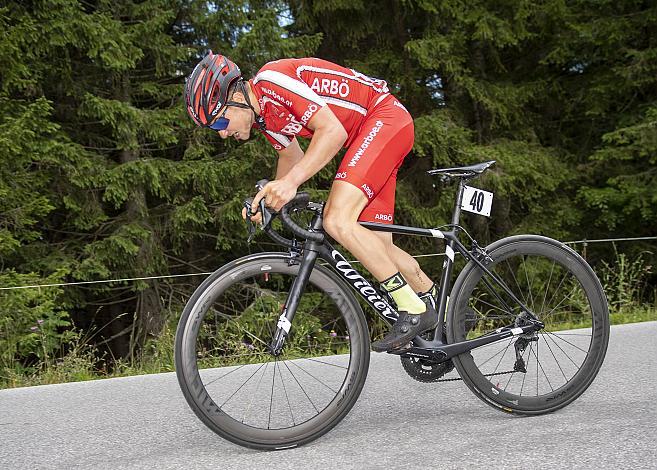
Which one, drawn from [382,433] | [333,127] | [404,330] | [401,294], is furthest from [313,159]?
[382,433]

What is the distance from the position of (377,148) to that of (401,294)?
0.72 metres

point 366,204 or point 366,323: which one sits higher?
point 366,204

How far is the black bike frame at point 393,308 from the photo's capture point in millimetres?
3305

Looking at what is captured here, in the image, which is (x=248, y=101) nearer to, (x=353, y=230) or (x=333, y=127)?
(x=333, y=127)

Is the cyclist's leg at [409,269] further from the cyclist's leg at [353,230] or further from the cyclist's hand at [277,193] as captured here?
the cyclist's hand at [277,193]

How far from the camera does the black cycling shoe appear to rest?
331 cm

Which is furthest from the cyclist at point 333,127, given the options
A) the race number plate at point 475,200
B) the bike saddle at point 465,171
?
the race number plate at point 475,200

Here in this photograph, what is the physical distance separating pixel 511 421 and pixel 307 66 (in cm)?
200

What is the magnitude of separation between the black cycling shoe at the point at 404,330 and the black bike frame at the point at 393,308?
0.19 feet

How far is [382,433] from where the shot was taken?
334 centimetres

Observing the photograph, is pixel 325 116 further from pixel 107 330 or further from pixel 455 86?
pixel 107 330

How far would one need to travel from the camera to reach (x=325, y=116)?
3229mm

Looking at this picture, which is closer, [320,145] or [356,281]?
[320,145]

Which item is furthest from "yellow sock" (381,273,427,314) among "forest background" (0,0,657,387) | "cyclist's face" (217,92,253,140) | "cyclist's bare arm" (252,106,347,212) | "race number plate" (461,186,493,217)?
"forest background" (0,0,657,387)
